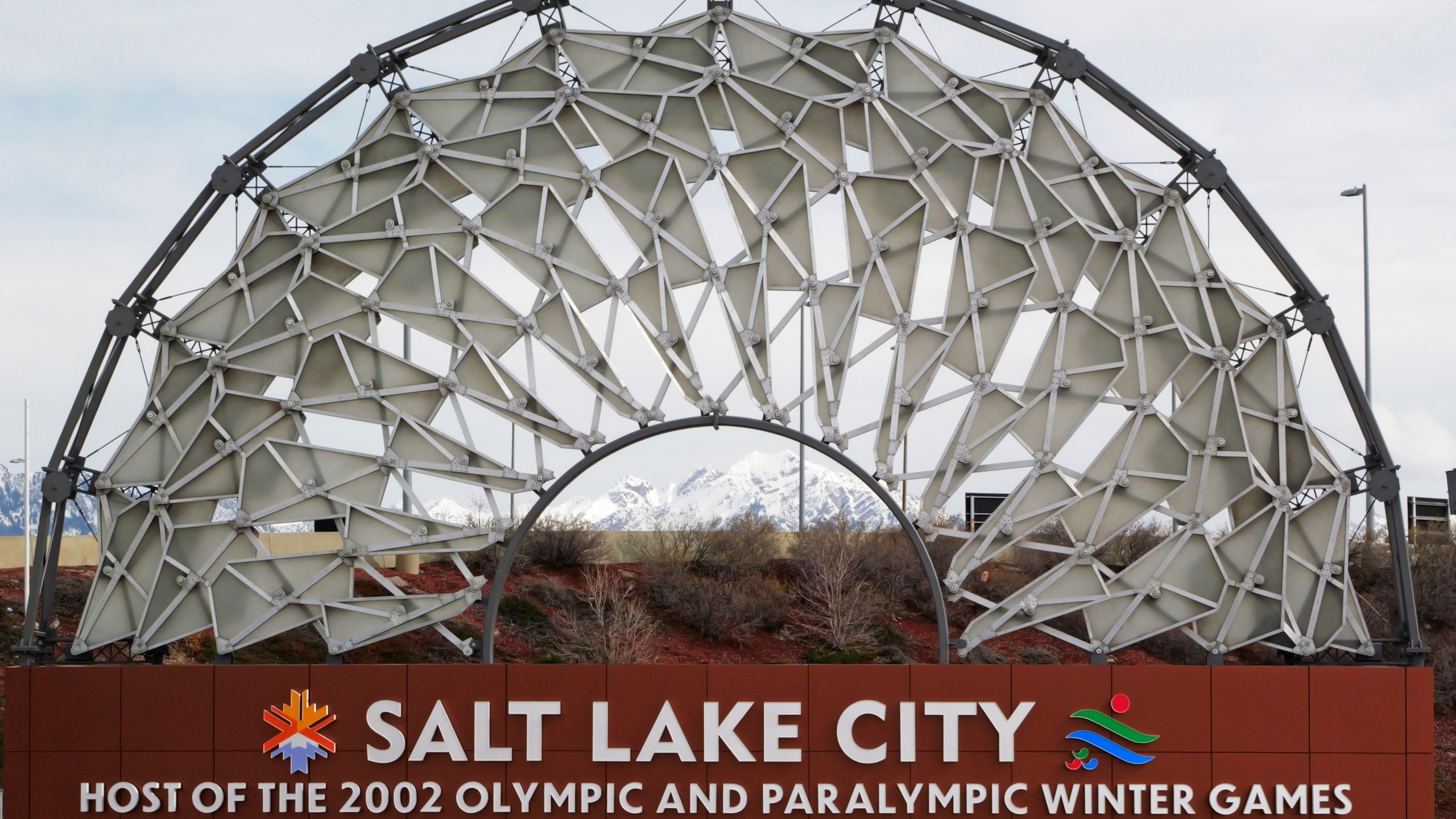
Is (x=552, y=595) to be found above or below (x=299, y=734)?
above

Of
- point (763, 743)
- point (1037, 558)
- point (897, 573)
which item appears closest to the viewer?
point (763, 743)

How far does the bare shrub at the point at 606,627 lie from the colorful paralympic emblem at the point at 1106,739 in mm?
13198

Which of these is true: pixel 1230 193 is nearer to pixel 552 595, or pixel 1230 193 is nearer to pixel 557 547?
pixel 552 595

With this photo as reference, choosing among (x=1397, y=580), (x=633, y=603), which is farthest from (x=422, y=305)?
(x=633, y=603)

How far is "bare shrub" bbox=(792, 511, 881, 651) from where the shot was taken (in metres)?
35.3

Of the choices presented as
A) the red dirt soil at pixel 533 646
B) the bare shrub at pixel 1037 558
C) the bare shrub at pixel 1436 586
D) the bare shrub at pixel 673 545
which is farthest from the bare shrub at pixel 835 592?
the bare shrub at pixel 1436 586

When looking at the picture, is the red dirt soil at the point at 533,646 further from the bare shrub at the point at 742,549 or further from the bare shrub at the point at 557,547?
the bare shrub at the point at 742,549

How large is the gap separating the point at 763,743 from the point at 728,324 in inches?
232

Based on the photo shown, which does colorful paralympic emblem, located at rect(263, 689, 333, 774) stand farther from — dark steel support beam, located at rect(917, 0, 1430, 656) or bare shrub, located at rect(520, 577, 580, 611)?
bare shrub, located at rect(520, 577, 580, 611)

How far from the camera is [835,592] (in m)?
35.6

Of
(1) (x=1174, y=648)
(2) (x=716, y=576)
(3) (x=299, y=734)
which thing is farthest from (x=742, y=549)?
(3) (x=299, y=734)

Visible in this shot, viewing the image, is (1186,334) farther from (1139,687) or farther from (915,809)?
(915,809)

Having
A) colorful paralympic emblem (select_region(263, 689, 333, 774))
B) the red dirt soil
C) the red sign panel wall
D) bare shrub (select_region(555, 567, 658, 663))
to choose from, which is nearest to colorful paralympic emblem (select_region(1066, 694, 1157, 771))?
the red sign panel wall

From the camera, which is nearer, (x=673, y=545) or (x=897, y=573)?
(x=897, y=573)
